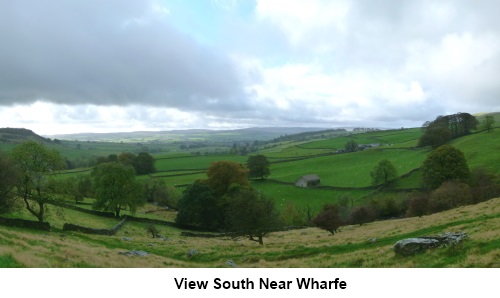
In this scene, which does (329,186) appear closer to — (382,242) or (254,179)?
(254,179)

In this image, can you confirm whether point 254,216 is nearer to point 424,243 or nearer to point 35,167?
point 424,243

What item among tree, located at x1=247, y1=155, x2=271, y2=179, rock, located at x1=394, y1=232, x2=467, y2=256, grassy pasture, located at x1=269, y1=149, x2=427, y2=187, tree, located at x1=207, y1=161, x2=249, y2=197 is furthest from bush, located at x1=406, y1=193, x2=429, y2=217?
tree, located at x1=247, y1=155, x2=271, y2=179

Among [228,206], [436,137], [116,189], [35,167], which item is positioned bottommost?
[228,206]

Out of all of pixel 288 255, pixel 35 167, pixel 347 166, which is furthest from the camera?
pixel 347 166

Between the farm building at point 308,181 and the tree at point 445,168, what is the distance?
24545 mm

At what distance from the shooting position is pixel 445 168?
57844 mm

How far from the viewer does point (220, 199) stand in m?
59.9

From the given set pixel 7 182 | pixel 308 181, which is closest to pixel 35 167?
pixel 7 182

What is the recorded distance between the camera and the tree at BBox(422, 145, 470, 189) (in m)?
57.8

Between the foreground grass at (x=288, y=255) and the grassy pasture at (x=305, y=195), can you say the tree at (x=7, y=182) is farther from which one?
the grassy pasture at (x=305, y=195)

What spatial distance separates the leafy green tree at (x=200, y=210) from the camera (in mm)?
56250

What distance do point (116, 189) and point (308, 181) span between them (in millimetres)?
43701

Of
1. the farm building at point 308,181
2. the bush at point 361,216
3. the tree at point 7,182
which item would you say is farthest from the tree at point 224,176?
the tree at point 7,182
